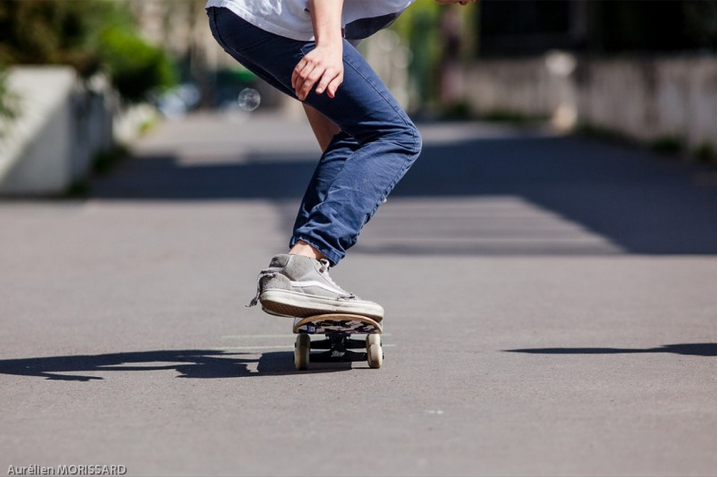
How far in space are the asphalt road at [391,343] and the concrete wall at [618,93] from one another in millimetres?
5207

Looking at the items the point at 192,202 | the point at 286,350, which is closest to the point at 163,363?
the point at 286,350

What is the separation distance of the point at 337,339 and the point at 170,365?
23.4 inches

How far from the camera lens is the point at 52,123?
13.7 meters

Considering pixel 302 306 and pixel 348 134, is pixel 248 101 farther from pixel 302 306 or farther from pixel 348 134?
pixel 302 306

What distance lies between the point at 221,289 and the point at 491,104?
3453 centimetres

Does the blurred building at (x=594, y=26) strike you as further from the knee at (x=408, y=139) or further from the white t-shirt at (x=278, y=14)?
the white t-shirt at (x=278, y=14)

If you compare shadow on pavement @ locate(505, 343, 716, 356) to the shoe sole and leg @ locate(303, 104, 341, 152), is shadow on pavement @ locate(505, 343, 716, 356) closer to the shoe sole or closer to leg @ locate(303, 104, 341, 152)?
the shoe sole

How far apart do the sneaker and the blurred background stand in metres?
8.63

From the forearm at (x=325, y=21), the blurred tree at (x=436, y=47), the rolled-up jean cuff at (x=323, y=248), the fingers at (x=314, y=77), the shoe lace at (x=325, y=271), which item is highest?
the forearm at (x=325, y=21)

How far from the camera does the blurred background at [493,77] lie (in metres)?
13.7

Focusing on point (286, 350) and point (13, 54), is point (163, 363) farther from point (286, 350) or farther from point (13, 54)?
point (13, 54)

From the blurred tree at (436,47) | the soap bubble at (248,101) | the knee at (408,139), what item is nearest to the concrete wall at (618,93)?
the blurred tree at (436,47)

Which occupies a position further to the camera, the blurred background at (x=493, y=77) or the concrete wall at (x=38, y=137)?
the blurred background at (x=493, y=77)

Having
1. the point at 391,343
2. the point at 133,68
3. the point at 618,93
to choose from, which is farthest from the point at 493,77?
the point at 391,343
